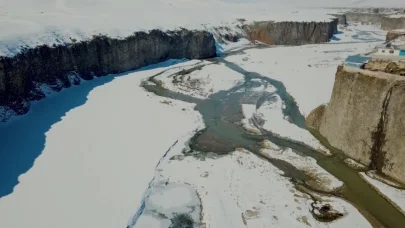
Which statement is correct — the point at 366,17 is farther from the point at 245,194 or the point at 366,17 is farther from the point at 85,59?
the point at 245,194

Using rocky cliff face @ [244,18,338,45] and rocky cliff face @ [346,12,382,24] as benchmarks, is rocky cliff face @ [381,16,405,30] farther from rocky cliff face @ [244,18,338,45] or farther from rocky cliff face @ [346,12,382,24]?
rocky cliff face @ [244,18,338,45]

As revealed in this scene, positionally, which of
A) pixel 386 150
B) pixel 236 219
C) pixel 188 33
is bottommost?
pixel 236 219

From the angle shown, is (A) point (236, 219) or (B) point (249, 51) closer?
(A) point (236, 219)

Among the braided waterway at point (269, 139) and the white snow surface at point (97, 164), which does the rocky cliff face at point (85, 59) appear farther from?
the braided waterway at point (269, 139)

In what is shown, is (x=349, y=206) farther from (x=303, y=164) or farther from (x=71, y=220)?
(x=71, y=220)

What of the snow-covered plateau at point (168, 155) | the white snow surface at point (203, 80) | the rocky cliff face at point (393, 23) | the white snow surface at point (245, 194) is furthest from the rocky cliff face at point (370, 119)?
the rocky cliff face at point (393, 23)

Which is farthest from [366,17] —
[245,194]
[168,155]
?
[245,194]

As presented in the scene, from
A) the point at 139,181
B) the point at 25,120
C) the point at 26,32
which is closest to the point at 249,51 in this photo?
the point at 26,32
